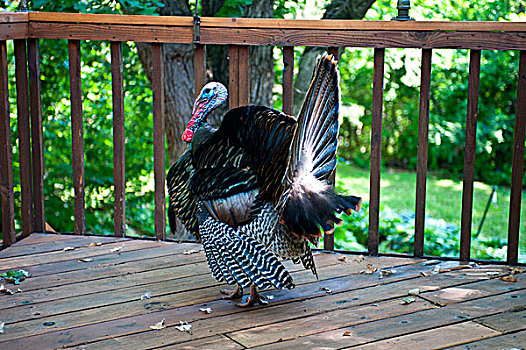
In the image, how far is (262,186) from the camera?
2582mm

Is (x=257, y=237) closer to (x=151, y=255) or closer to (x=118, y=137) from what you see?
(x=151, y=255)

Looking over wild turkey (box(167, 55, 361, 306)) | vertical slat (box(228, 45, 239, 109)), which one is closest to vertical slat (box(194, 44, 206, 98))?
vertical slat (box(228, 45, 239, 109))

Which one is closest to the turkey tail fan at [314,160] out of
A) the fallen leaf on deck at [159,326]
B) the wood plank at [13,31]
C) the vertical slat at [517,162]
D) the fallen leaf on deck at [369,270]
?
the fallen leaf on deck at [159,326]

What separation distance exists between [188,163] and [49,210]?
94.2 inches

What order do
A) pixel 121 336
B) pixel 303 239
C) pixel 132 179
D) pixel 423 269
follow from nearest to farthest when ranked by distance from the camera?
pixel 121 336
pixel 303 239
pixel 423 269
pixel 132 179

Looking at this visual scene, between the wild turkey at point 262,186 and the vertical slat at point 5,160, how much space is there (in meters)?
1.08

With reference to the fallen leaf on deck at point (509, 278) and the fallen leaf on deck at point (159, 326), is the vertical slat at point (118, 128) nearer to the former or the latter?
Answer: the fallen leaf on deck at point (159, 326)

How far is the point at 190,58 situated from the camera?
4.48 m

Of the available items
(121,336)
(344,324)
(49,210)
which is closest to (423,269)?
(344,324)

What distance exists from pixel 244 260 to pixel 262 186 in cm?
31

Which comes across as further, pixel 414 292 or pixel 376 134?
pixel 376 134

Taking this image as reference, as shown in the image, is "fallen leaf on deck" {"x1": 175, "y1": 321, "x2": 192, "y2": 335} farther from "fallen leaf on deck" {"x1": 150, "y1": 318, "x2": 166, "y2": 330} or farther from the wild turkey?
the wild turkey

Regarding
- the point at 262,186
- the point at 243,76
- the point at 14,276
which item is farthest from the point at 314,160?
the point at 14,276

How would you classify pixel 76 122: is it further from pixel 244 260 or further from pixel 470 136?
pixel 470 136
